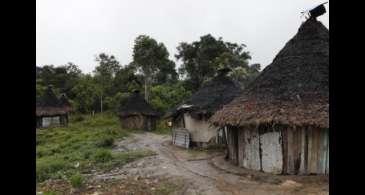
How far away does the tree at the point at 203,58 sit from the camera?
3316cm

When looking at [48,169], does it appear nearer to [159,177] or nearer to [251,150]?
[159,177]

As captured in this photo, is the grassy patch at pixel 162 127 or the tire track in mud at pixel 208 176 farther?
the grassy patch at pixel 162 127

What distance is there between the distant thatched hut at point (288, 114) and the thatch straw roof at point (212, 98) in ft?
15.4

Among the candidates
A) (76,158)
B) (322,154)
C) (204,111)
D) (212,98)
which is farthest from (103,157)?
(322,154)

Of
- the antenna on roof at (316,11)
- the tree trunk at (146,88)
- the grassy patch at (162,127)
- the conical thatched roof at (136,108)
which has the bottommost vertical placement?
the grassy patch at (162,127)

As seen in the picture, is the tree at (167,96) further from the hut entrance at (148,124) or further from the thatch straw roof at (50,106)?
the thatch straw roof at (50,106)

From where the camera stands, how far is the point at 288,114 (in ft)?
26.7

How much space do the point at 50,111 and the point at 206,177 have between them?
24.1 metres

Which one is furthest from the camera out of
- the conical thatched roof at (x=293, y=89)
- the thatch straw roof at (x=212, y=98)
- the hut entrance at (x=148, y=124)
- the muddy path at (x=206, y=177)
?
Answer: the hut entrance at (x=148, y=124)

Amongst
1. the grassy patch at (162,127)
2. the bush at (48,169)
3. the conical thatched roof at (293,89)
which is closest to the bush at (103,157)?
the bush at (48,169)
